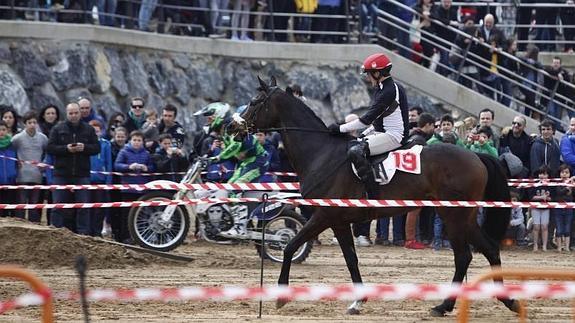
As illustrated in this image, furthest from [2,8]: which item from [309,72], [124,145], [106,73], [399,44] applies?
[399,44]

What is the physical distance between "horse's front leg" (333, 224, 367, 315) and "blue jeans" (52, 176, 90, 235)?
6274mm

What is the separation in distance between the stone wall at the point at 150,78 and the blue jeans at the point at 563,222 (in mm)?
5111

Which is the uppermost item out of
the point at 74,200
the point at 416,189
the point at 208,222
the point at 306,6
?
the point at 306,6

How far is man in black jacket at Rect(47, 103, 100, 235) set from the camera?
A: 20344 millimetres

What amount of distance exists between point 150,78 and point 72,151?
5.10 m

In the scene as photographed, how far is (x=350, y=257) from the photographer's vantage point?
50.2ft

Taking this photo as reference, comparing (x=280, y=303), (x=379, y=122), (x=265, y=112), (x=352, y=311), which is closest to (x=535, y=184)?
(x=379, y=122)

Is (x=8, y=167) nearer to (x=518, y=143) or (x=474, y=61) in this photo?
(x=518, y=143)

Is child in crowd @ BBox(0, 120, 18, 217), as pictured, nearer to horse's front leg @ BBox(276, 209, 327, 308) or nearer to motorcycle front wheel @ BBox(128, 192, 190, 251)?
motorcycle front wheel @ BBox(128, 192, 190, 251)

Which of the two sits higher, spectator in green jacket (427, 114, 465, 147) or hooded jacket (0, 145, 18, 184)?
spectator in green jacket (427, 114, 465, 147)

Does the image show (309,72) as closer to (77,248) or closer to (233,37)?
(233,37)

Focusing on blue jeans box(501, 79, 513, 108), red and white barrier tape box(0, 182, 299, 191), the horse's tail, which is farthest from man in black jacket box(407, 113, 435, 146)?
blue jeans box(501, 79, 513, 108)

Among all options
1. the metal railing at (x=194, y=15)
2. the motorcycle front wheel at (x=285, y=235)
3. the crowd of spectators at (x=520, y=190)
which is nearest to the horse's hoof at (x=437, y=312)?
the motorcycle front wheel at (x=285, y=235)

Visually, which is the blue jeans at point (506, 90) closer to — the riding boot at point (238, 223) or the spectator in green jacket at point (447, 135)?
the spectator in green jacket at point (447, 135)
